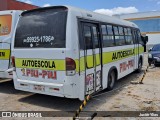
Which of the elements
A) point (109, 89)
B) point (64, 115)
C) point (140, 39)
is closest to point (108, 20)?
point (109, 89)

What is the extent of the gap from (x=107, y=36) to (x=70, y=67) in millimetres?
2434

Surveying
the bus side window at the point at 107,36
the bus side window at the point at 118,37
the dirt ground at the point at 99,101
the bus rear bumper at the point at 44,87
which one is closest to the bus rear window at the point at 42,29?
the bus rear bumper at the point at 44,87

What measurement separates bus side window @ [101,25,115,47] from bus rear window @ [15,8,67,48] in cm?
186

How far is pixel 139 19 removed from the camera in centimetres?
4609

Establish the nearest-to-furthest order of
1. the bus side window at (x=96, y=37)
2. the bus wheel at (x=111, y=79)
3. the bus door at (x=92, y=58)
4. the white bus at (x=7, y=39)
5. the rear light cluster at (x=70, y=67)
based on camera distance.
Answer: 1. the rear light cluster at (x=70, y=67)
2. the bus door at (x=92, y=58)
3. the bus side window at (x=96, y=37)
4. the white bus at (x=7, y=39)
5. the bus wheel at (x=111, y=79)

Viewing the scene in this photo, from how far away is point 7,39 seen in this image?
7.73 m

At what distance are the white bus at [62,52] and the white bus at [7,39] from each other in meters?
1.06

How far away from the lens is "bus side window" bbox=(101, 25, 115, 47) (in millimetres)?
7312

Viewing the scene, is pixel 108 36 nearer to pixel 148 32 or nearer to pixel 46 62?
pixel 46 62

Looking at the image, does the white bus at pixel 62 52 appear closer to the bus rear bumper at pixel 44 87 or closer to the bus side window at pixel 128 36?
the bus rear bumper at pixel 44 87

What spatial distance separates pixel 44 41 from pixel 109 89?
3.17 meters

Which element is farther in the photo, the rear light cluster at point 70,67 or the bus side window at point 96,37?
the bus side window at point 96,37

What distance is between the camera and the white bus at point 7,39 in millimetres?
7723

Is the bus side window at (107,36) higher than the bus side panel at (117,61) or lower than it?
higher
